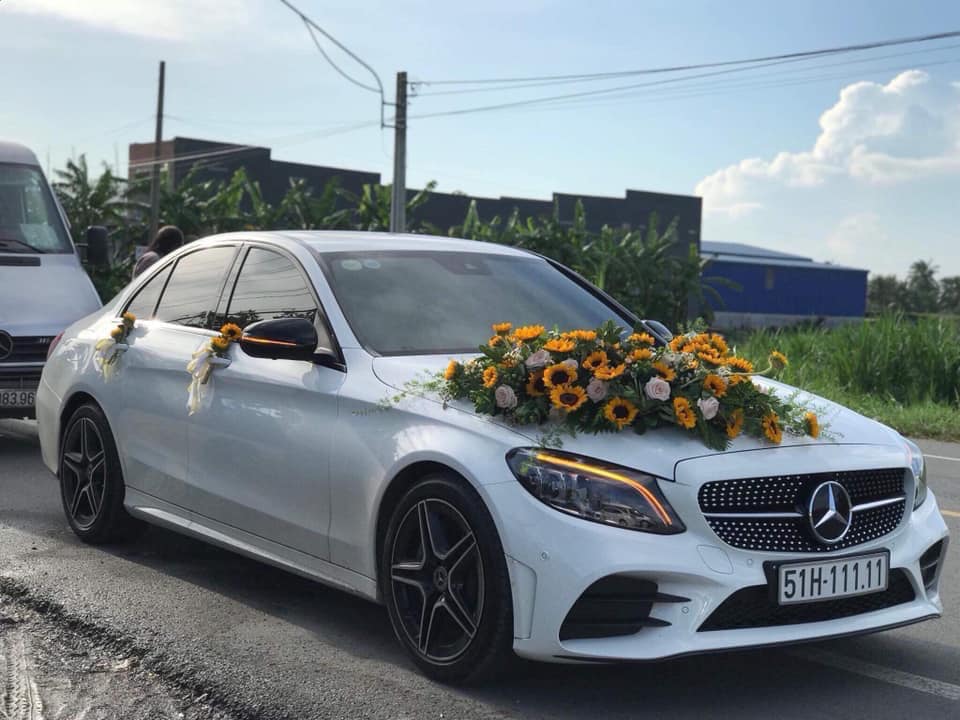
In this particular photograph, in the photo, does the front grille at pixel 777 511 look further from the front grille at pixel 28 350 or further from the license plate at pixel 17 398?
the front grille at pixel 28 350

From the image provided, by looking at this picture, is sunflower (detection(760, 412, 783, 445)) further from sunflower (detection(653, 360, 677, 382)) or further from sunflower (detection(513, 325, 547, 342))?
sunflower (detection(513, 325, 547, 342))

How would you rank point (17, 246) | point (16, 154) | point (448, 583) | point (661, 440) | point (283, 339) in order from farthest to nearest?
1. point (16, 154)
2. point (17, 246)
3. point (283, 339)
4. point (448, 583)
5. point (661, 440)

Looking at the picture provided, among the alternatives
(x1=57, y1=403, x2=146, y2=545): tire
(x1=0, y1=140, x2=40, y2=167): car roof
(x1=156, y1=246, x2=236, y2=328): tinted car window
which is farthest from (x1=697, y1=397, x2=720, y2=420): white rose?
(x1=0, y1=140, x2=40, y2=167): car roof

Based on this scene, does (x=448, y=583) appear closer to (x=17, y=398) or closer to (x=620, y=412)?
(x=620, y=412)

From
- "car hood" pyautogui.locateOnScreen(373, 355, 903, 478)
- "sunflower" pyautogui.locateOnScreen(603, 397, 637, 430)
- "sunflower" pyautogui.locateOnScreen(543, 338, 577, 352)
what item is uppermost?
"sunflower" pyautogui.locateOnScreen(543, 338, 577, 352)

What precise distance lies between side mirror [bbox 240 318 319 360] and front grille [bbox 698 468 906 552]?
5.78ft

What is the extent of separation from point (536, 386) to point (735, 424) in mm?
673

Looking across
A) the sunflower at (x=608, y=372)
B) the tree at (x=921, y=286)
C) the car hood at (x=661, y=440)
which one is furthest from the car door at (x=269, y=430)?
the tree at (x=921, y=286)

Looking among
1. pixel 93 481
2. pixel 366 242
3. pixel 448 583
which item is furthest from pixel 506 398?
pixel 93 481

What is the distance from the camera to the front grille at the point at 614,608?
4004 mm

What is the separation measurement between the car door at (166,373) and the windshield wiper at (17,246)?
5.11 m

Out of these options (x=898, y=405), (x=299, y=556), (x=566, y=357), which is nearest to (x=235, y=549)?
(x=299, y=556)

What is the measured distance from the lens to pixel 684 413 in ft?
14.0

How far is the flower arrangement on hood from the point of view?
4.30 metres
